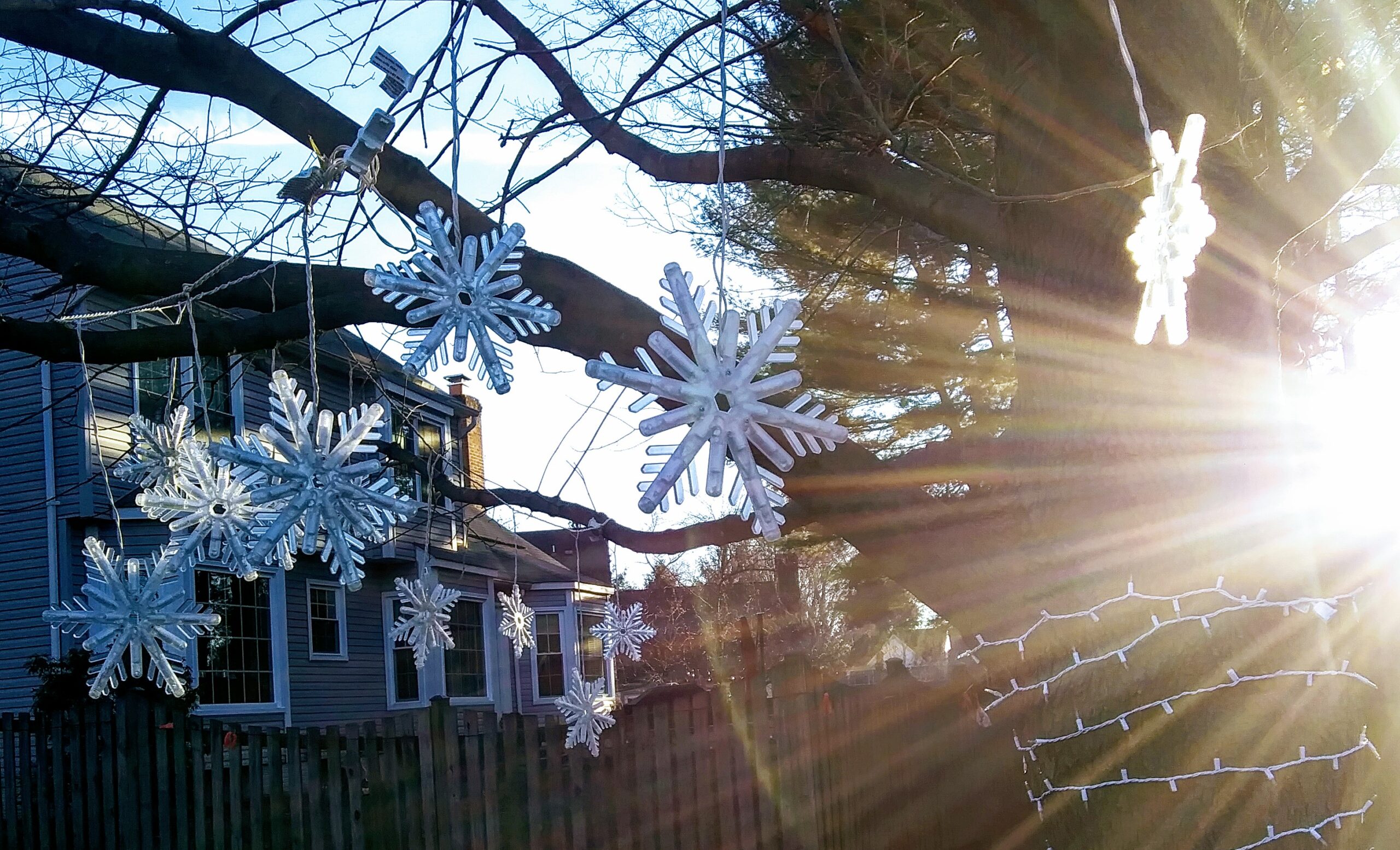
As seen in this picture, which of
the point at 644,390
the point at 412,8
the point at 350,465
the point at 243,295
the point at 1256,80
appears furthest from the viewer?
the point at 243,295

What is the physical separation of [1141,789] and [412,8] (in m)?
3.12

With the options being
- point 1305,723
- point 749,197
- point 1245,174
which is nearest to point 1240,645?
point 1305,723

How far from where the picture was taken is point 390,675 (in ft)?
55.6

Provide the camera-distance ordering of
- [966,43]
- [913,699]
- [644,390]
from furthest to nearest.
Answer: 1. [913,699]
2. [966,43]
3. [644,390]

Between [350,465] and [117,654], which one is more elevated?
[350,465]

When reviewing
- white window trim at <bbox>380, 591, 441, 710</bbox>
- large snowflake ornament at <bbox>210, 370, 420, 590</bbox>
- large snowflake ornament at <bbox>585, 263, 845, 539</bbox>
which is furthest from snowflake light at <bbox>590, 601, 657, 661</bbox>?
white window trim at <bbox>380, 591, 441, 710</bbox>

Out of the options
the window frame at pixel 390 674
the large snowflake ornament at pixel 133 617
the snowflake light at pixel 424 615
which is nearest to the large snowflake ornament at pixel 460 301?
the large snowflake ornament at pixel 133 617

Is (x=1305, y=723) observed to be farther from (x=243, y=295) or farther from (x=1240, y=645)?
(x=243, y=295)

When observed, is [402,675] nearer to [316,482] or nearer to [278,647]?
[278,647]

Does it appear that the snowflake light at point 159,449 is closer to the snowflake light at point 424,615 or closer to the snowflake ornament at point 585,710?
the snowflake light at point 424,615

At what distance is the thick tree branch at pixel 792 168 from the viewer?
3057 millimetres

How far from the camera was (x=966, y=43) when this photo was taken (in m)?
4.34

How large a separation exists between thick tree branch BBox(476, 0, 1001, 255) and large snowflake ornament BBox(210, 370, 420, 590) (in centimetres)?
189

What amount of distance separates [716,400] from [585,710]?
10.5 ft
